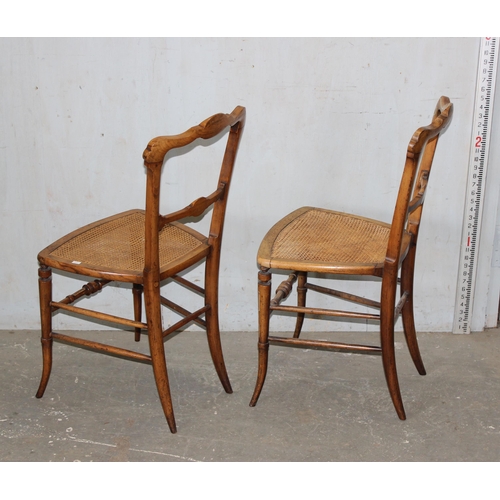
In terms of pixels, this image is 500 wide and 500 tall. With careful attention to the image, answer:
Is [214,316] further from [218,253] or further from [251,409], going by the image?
[251,409]

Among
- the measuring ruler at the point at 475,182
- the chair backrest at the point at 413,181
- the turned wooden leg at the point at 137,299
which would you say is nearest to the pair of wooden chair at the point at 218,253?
the chair backrest at the point at 413,181

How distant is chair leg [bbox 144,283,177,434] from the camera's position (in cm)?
209

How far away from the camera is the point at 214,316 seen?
2.40 meters

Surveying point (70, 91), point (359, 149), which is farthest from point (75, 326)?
point (359, 149)

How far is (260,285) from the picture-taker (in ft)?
7.34

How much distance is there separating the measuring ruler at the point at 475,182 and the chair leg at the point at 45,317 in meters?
1.52

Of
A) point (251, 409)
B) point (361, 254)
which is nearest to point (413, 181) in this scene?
point (361, 254)

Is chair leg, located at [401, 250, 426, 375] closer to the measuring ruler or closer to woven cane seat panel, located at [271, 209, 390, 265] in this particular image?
woven cane seat panel, located at [271, 209, 390, 265]

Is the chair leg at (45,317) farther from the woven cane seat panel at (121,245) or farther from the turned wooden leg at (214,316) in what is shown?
the turned wooden leg at (214,316)

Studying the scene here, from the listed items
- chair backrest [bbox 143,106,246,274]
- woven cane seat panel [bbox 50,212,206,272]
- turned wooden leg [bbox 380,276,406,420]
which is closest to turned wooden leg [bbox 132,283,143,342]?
woven cane seat panel [bbox 50,212,206,272]

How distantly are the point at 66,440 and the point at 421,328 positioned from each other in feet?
4.72

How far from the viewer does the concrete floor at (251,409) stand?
2160 mm
